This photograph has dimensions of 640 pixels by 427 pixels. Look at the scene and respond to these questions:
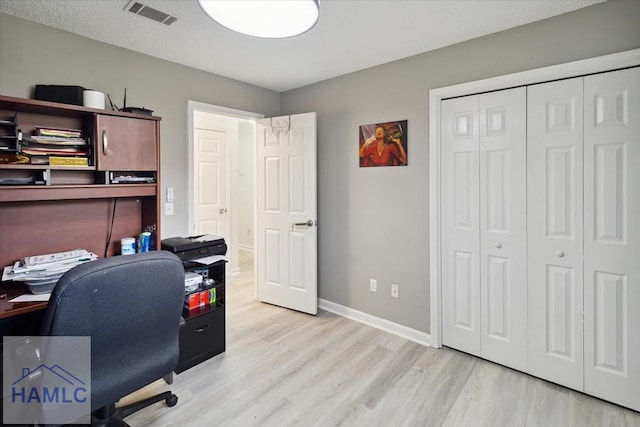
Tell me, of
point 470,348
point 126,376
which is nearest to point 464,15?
point 470,348

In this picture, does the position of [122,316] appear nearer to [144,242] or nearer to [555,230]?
[144,242]

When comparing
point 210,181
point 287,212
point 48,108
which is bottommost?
point 287,212

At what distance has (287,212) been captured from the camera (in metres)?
3.51

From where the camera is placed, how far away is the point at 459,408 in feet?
6.59

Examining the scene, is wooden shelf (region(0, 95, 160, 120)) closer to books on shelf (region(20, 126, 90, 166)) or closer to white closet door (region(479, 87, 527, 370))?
books on shelf (region(20, 126, 90, 166))

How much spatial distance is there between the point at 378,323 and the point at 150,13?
2977 mm

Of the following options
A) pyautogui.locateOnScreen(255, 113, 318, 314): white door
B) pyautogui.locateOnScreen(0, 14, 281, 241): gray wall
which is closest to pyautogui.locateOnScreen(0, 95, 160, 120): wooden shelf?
pyautogui.locateOnScreen(0, 14, 281, 241): gray wall

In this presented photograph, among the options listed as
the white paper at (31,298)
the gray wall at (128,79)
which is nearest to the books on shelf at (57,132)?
the gray wall at (128,79)

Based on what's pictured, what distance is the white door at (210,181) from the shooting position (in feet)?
13.8

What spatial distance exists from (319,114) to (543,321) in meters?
2.63

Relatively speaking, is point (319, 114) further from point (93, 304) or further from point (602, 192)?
point (93, 304)

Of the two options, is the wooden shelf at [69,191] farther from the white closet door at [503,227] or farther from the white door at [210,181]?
the white closet door at [503,227]

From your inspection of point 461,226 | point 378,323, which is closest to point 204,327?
point 378,323

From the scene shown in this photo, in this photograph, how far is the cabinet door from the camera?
2.15 m
